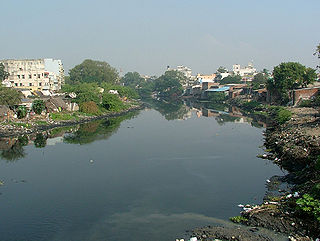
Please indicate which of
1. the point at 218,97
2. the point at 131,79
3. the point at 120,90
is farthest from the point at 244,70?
the point at 120,90

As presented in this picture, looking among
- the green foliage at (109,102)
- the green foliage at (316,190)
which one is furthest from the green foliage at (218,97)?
the green foliage at (316,190)

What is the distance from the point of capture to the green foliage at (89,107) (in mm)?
36562

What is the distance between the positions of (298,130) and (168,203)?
34.0 feet

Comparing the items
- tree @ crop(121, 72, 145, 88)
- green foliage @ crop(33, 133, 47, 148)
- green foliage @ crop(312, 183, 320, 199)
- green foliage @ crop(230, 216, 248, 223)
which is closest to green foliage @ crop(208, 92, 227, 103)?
green foliage @ crop(33, 133, 47, 148)

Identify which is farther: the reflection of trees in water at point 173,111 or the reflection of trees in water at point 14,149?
the reflection of trees in water at point 173,111

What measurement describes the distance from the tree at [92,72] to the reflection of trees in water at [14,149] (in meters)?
42.8

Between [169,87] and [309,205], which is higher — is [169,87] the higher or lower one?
the higher one

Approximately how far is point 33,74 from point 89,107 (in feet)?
47.8

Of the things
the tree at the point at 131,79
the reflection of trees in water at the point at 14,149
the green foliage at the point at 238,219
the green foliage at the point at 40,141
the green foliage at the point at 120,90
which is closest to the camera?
the green foliage at the point at 238,219

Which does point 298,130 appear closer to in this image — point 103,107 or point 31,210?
point 31,210

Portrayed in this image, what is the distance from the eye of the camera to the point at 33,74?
47.4m

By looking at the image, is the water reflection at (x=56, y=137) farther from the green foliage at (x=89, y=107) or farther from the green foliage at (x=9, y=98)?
the green foliage at (x=89, y=107)

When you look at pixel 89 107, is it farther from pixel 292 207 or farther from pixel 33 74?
pixel 292 207

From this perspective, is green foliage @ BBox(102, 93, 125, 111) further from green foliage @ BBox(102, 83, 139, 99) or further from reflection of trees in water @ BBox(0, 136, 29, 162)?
reflection of trees in water @ BBox(0, 136, 29, 162)
